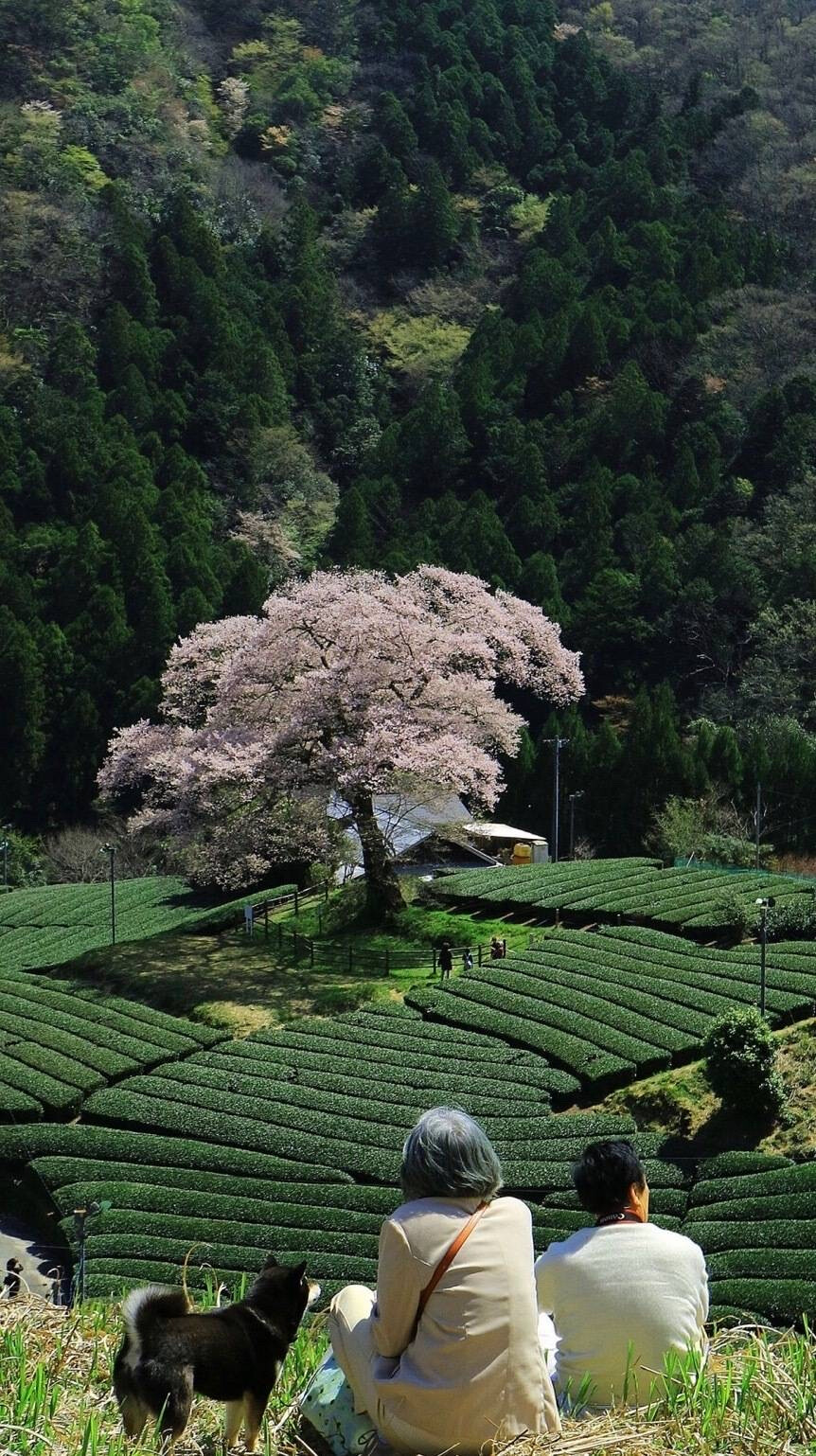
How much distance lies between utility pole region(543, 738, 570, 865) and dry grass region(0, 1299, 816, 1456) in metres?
36.8

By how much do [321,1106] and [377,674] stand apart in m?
10.00

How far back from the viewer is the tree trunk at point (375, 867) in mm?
32469

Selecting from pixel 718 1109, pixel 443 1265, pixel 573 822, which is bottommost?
pixel 573 822

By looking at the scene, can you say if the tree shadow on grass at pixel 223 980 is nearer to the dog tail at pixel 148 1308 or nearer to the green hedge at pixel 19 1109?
the green hedge at pixel 19 1109

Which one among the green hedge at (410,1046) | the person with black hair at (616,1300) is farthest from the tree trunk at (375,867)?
the person with black hair at (616,1300)

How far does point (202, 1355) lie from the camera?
5.63m

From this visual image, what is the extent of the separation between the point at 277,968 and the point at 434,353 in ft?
218

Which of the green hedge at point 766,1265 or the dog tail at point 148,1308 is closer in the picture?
the dog tail at point 148,1308

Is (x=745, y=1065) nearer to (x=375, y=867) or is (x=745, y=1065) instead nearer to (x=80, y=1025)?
(x=375, y=867)

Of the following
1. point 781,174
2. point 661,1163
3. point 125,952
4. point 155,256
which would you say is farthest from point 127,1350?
point 781,174

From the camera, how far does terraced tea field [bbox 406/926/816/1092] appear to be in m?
25.7

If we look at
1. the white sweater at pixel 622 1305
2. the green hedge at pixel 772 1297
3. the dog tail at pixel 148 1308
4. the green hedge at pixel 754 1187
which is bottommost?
the green hedge at pixel 754 1187

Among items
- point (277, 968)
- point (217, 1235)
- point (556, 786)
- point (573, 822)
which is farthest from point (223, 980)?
point (573, 822)

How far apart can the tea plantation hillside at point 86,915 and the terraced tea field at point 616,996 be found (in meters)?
9.27
